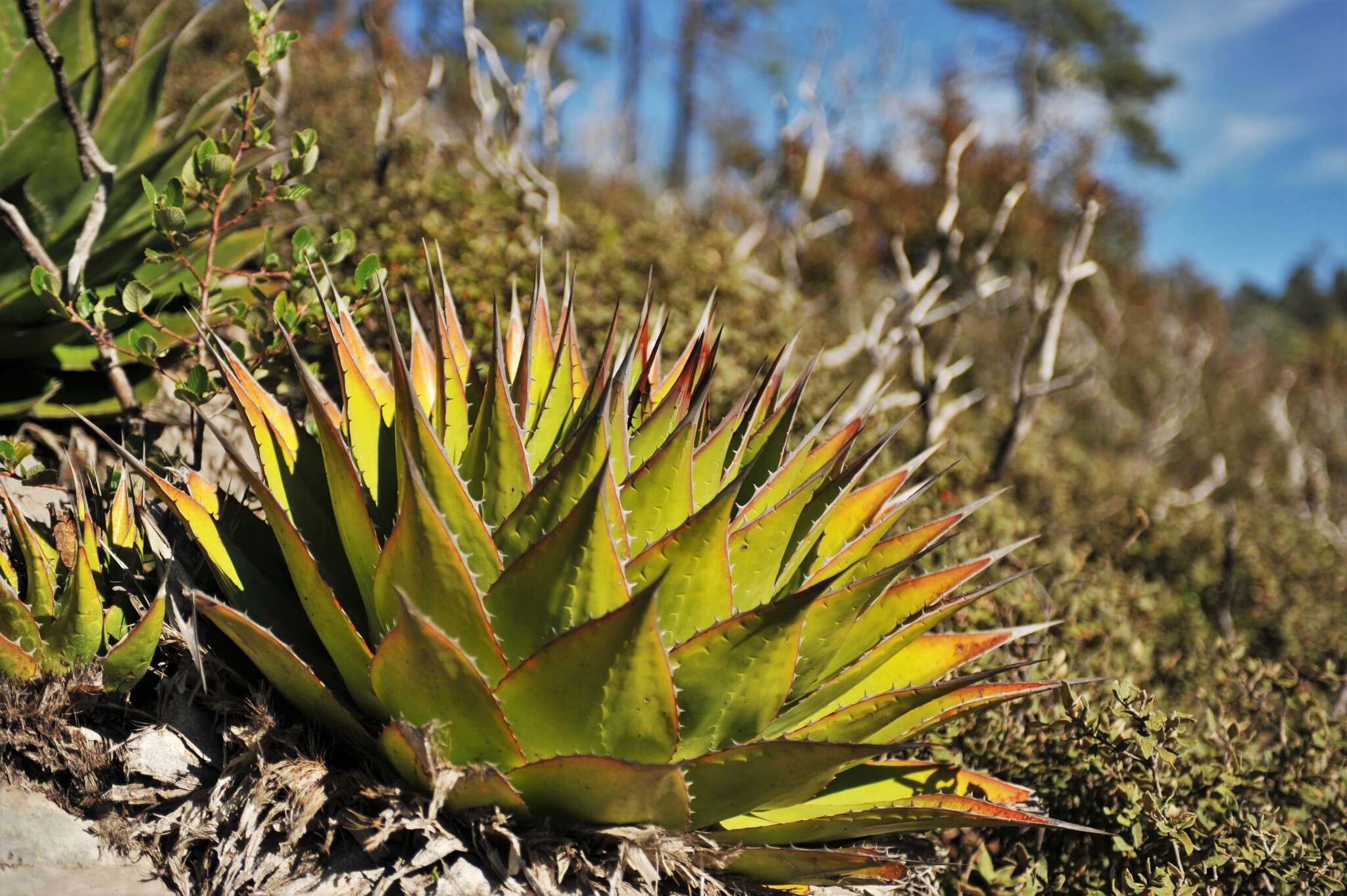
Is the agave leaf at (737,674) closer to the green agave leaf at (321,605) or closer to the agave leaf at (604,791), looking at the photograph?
the agave leaf at (604,791)

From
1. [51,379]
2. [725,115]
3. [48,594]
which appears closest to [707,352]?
[48,594]

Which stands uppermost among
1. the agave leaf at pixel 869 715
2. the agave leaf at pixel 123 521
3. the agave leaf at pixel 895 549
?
the agave leaf at pixel 895 549

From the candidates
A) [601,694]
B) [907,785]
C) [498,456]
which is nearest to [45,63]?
[498,456]

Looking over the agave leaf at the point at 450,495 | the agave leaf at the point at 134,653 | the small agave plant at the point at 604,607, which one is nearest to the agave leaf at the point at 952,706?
the small agave plant at the point at 604,607

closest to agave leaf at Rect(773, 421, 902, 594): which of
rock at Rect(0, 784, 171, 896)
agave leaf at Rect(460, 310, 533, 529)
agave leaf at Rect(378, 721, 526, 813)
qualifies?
agave leaf at Rect(460, 310, 533, 529)

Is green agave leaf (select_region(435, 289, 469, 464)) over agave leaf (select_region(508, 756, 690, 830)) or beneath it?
over

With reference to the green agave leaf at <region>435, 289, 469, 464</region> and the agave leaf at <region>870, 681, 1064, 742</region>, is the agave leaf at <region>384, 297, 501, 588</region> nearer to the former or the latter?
the green agave leaf at <region>435, 289, 469, 464</region>
